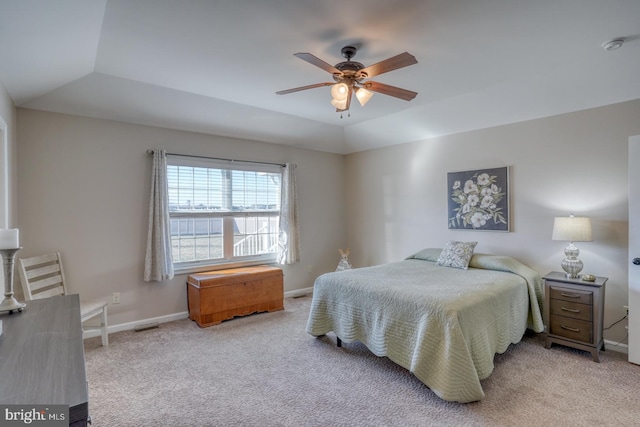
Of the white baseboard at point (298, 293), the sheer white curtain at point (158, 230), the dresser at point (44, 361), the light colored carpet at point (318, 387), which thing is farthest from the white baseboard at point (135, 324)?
the dresser at point (44, 361)

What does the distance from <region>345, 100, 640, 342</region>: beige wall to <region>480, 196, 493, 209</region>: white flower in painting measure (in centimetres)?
26

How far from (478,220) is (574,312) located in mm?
1424

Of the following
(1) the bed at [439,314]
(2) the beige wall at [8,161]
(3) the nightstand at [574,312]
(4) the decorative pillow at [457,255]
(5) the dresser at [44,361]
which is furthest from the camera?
(4) the decorative pillow at [457,255]

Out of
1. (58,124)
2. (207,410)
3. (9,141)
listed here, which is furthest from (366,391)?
(58,124)

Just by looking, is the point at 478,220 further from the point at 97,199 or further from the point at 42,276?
the point at 42,276

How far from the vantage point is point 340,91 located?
98.2 inches

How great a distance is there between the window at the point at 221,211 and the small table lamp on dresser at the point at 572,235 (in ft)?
11.7

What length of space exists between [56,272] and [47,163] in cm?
111

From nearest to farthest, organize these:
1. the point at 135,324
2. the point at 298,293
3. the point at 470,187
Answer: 1. the point at 135,324
2. the point at 470,187
3. the point at 298,293

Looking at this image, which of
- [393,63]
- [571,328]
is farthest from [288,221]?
[571,328]

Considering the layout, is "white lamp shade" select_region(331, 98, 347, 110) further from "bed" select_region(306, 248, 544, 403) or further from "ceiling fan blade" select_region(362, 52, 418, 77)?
"bed" select_region(306, 248, 544, 403)

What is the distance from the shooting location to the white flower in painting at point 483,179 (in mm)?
3975

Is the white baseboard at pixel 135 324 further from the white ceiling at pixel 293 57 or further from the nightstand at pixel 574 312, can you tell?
the nightstand at pixel 574 312

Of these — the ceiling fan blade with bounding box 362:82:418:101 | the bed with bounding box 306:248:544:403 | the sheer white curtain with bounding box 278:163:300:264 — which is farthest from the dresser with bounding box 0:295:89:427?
the sheer white curtain with bounding box 278:163:300:264
